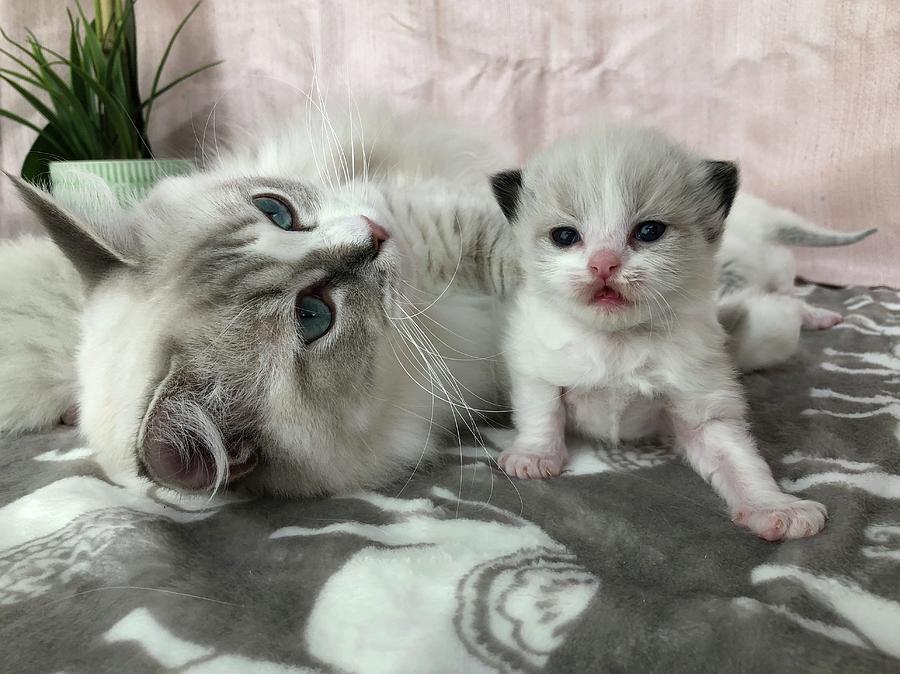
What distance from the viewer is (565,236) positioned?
793mm

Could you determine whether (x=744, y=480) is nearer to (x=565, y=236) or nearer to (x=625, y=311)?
(x=625, y=311)

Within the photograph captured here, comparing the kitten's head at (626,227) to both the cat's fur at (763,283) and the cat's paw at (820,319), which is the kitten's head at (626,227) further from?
the cat's paw at (820,319)

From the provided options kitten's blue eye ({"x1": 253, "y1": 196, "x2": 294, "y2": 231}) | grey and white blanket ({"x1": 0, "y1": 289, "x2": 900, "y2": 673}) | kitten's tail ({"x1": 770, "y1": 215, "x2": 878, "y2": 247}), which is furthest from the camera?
kitten's tail ({"x1": 770, "y1": 215, "x2": 878, "y2": 247})

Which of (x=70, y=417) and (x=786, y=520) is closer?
(x=786, y=520)

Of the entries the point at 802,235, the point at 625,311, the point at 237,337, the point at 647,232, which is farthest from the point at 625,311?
the point at 802,235

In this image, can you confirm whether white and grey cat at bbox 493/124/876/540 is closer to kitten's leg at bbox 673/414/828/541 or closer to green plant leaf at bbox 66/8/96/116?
kitten's leg at bbox 673/414/828/541

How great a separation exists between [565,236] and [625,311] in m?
0.12

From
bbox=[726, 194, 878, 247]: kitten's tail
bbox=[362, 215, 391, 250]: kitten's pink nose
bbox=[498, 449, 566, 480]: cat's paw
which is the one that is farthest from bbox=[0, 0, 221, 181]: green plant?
bbox=[726, 194, 878, 247]: kitten's tail

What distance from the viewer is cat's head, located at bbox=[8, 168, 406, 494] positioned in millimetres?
722

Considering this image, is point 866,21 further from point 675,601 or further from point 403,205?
point 675,601

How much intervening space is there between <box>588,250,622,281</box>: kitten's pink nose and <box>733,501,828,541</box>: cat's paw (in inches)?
11.5

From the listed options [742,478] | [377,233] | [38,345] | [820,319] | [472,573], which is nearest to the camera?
[472,573]

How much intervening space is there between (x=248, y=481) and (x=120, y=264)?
0.33 m

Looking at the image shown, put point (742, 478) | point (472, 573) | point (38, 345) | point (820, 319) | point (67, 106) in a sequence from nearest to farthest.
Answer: point (472, 573), point (742, 478), point (38, 345), point (820, 319), point (67, 106)
